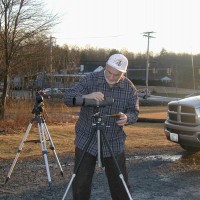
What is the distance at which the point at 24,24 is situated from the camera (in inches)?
775

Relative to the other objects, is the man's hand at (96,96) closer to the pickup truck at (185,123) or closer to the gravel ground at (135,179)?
the gravel ground at (135,179)

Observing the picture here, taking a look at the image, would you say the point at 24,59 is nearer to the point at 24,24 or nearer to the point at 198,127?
the point at 24,24

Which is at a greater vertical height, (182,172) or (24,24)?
(24,24)

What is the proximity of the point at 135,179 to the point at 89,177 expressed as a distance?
2.63 m

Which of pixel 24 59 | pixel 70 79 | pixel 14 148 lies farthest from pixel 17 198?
pixel 70 79

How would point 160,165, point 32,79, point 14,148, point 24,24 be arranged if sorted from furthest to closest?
1. point 32,79
2. point 24,24
3. point 14,148
4. point 160,165

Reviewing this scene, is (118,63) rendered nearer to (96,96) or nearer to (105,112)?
(96,96)

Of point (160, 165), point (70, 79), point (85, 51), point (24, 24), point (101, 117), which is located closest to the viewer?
point (101, 117)

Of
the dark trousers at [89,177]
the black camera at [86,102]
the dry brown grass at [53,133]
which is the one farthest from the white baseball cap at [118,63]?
the dry brown grass at [53,133]

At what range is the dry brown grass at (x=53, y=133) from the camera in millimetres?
10352

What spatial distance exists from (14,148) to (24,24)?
33.8 feet

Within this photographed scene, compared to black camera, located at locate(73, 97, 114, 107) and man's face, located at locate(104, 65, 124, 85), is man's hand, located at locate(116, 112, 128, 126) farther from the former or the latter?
man's face, located at locate(104, 65, 124, 85)

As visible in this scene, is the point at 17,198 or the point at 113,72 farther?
the point at 17,198

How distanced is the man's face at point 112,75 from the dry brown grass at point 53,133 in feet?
16.3
